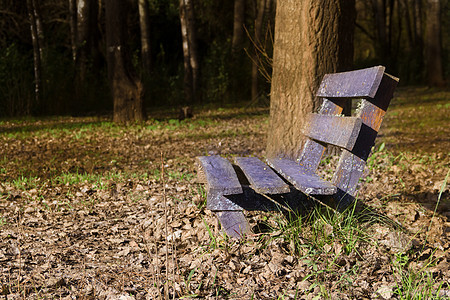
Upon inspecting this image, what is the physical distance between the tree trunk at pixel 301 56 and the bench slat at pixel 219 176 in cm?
182

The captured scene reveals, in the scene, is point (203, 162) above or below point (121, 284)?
above

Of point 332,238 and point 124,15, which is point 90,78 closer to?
point 124,15

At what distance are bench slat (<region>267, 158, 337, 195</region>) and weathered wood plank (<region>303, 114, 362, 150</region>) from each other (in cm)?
27

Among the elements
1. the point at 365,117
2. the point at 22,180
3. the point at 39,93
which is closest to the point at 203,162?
the point at 365,117

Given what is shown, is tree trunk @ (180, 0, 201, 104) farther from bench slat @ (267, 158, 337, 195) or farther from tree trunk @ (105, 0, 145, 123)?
bench slat @ (267, 158, 337, 195)

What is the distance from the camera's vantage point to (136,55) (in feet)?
63.2

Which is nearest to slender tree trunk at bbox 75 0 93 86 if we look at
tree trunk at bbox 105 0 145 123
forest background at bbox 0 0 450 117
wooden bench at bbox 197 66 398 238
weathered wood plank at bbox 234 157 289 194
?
forest background at bbox 0 0 450 117

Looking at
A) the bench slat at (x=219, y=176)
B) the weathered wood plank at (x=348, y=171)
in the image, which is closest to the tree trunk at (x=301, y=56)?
the bench slat at (x=219, y=176)

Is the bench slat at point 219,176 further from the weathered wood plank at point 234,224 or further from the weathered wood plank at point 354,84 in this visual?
the weathered wood plank at point 354,84

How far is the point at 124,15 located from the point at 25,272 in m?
9.49

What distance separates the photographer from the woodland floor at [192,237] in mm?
3018

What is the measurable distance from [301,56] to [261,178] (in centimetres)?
269

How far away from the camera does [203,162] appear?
4.10 meters

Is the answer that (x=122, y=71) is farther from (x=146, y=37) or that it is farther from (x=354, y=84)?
(x=354, y=84)
